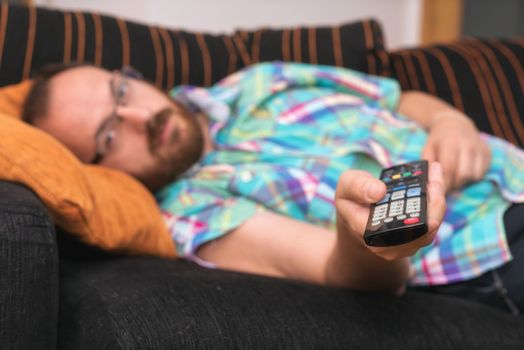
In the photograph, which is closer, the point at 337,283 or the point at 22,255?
the point at 22,255

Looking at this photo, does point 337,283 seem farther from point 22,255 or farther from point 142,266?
point 22,255

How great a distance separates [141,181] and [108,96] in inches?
6.8

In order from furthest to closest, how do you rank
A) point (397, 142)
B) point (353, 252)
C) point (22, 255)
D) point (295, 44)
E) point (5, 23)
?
point (295, 44)
point (5, 23)
point (397, 142)
point (353, 252)
point (22, 255)

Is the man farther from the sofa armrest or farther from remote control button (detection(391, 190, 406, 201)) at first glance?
the sofa armrest

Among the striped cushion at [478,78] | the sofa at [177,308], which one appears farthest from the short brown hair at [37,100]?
the striped cushion at [478,78]

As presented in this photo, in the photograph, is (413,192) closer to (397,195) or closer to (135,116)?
(397,195)

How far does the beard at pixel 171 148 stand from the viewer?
1.02 metres

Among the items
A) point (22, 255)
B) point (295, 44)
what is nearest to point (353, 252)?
point (22, 255)

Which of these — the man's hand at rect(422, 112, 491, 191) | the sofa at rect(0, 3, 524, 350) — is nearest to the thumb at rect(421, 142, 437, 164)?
the man's hand at rect(422, 112, 491, 191)

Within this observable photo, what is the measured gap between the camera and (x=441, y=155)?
858 millimetres

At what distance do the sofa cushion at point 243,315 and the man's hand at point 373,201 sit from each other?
0.39 ft

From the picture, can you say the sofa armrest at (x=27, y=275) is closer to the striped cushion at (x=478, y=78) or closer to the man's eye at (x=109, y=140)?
the man's eye at (x=109, y=140)

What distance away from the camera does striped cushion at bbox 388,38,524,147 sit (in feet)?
4.37

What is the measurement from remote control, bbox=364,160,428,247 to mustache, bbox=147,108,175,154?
57 cm
